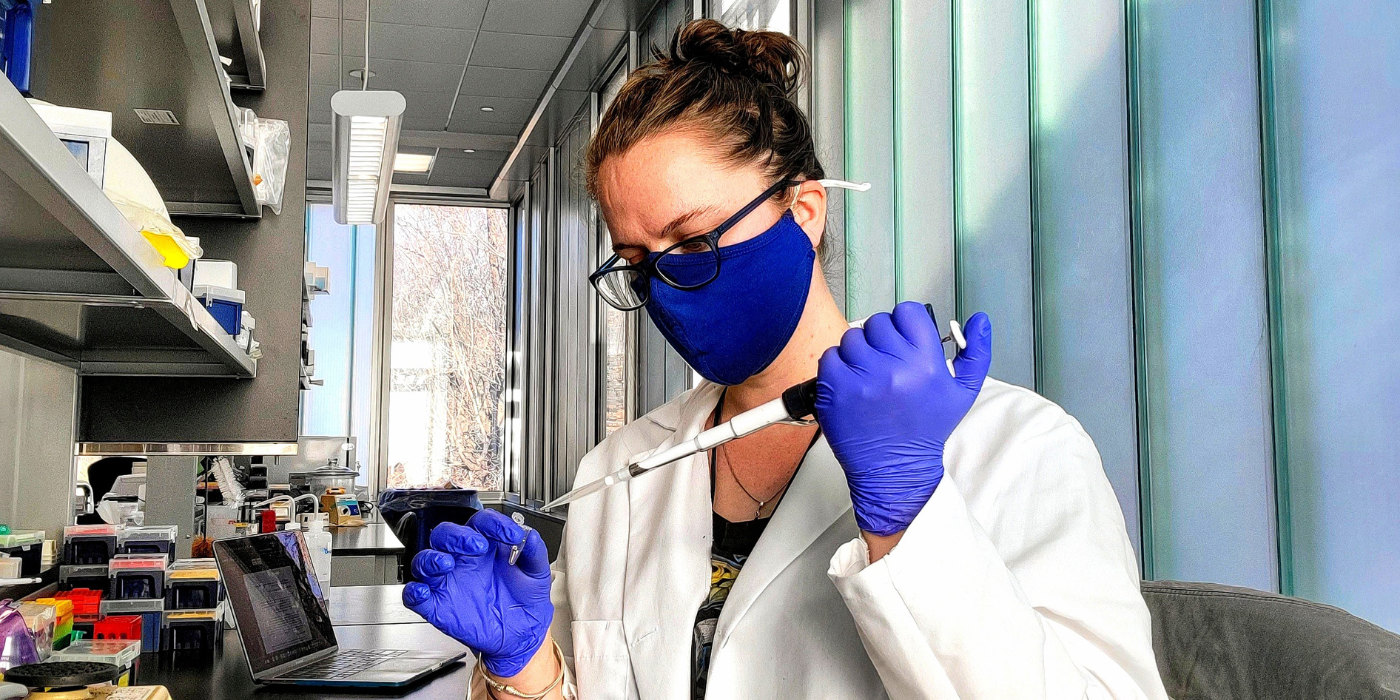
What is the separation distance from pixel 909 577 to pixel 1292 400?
1.13 m

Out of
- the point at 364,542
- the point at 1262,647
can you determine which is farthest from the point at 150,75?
the point at 364,542

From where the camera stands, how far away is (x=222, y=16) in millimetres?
1992

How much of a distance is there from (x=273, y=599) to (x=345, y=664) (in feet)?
0.60

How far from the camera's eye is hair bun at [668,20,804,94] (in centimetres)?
151

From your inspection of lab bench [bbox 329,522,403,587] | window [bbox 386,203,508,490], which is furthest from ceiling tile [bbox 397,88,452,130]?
lab bench [bbox 329,522,403,587]

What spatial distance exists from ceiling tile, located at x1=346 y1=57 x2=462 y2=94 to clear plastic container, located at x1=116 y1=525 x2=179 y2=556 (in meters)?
4.43

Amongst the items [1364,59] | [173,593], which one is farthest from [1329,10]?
[173,593]

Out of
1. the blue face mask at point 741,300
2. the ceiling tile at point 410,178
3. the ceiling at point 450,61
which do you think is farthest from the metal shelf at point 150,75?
the ceiling tile at point 410,178

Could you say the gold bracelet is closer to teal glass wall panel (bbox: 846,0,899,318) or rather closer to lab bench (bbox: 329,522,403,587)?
teal glass wall panel (bbox: 846,0,899,318)

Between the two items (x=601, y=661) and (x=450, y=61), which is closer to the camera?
(x=601, y=661)

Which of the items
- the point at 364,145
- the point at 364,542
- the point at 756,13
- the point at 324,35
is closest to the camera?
the point at 364,145

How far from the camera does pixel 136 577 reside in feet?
6.40

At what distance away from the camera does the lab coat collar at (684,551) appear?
124cm

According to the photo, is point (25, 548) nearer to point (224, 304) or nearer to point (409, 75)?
point (224, 304)
